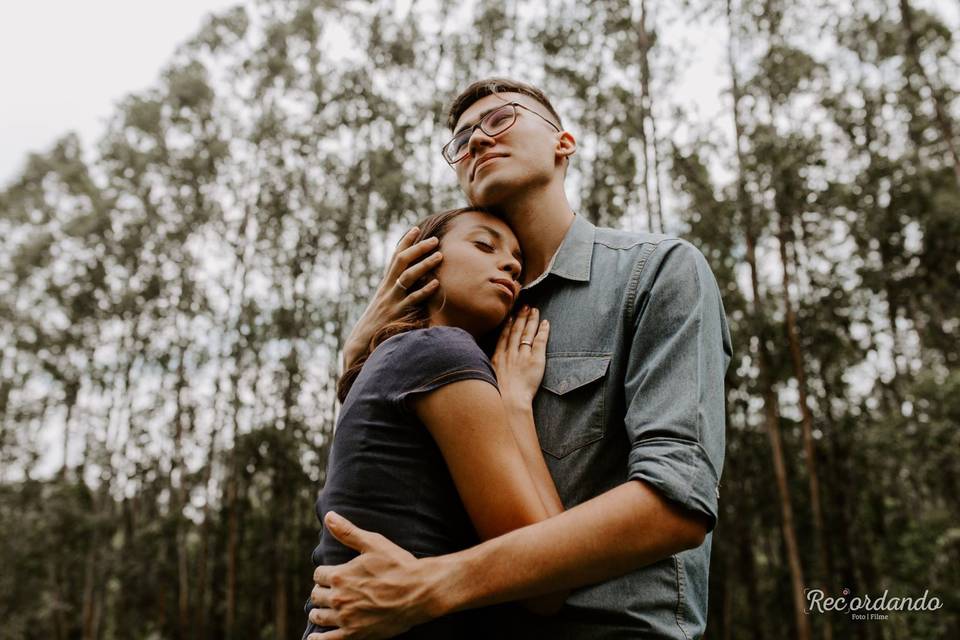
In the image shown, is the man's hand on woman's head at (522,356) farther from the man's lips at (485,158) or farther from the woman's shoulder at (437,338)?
the man's lips at (485,158)

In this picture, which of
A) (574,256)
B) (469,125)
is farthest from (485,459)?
(469,125)

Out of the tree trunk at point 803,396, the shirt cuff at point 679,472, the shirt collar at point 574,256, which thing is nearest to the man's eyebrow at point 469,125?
the shirt collar at point 574,256

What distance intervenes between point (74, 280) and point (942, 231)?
70.7ft

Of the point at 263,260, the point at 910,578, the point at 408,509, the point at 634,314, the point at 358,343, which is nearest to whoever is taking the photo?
the point at 408,509

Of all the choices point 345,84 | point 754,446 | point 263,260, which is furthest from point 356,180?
point 754,446

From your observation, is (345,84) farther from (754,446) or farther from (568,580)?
(568,580)

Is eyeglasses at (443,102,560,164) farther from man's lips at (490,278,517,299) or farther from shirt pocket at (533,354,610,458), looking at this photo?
shirt pocket at (533,354,610,458)

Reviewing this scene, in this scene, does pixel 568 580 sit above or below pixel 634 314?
below

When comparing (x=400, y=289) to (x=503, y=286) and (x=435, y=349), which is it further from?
(x=435, y=349)

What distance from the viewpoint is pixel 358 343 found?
5.95 feet

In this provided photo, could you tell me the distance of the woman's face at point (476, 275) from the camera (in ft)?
5.29

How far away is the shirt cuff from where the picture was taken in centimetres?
112

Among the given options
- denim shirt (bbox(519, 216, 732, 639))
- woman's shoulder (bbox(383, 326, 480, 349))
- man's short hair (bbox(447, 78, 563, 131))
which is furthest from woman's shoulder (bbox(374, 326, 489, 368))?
man's short hair (bbox(447, 78, 563, 131))

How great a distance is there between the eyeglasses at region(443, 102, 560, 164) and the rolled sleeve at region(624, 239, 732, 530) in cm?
58
